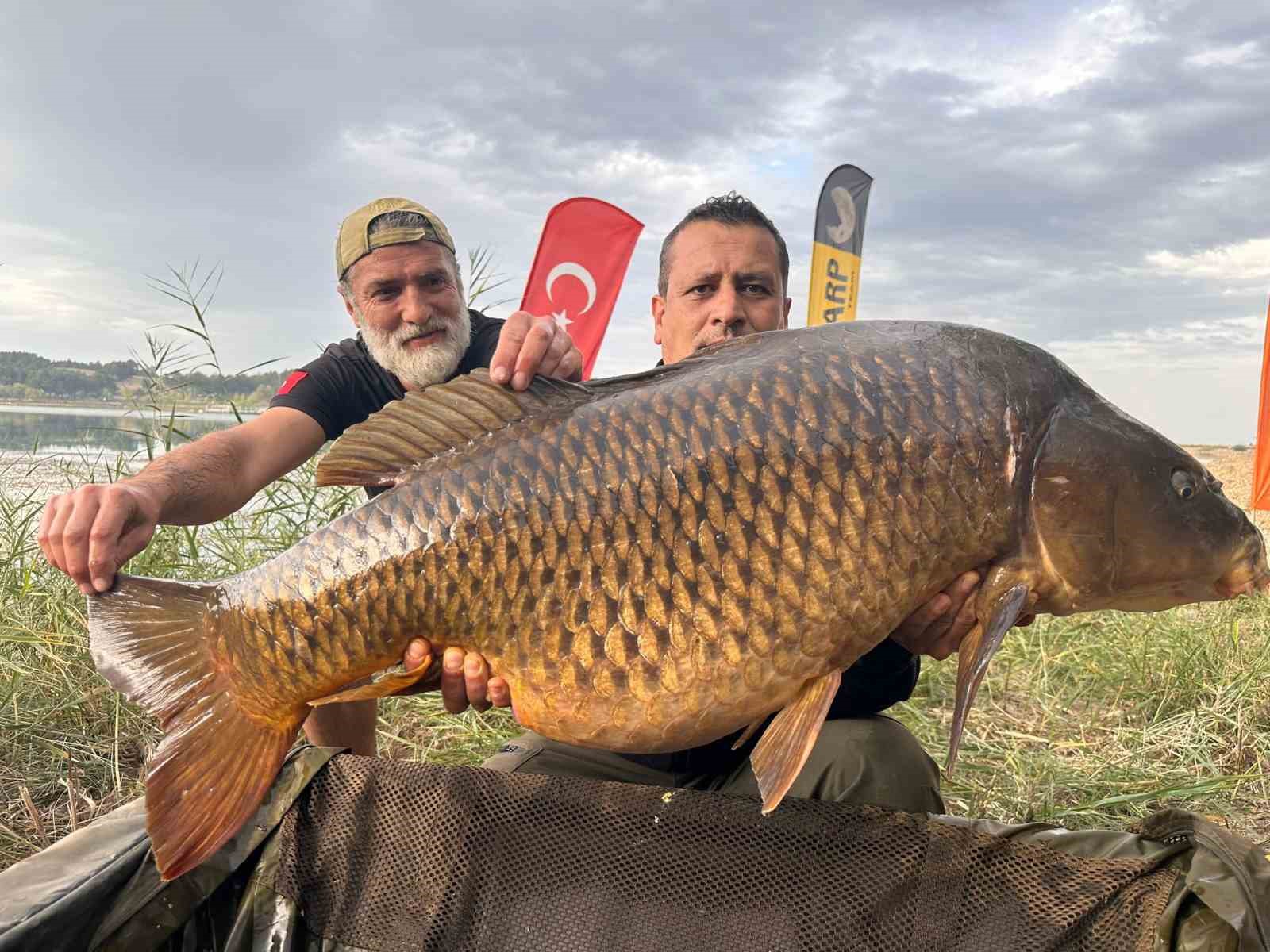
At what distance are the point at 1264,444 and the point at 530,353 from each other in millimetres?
8151

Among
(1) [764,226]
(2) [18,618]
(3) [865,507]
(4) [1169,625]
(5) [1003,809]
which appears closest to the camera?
(3) [865,507]

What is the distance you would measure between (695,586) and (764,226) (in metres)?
1.46

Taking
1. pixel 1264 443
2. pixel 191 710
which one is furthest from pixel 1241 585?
pixel 1264 443

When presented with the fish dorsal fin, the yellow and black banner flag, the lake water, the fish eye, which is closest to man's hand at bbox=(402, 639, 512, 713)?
the fish dorsal fin

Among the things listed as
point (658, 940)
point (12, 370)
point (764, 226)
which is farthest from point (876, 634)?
point (12, 370)

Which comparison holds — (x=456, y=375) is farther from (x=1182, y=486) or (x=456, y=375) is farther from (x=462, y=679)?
(x=1182, y=486)

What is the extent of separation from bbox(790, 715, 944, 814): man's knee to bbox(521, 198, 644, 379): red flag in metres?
4.44

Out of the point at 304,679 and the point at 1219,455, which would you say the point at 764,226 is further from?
the point at 1219,455

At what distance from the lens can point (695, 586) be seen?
123 centimetres

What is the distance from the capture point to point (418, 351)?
8.63 ft

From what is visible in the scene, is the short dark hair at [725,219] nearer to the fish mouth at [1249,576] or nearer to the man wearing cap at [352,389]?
the man wearing cap at [352,389]

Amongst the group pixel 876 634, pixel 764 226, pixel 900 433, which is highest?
pixel 764 226

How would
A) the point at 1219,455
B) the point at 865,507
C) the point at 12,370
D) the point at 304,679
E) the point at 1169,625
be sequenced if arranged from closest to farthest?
the point at 865,507
the point at 304,679
the point at 1169,625
the point at 12,370
the point at 1219,455

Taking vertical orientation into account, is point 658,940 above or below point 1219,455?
below
